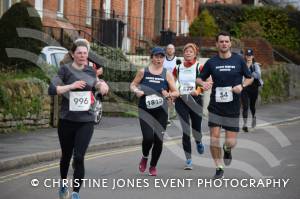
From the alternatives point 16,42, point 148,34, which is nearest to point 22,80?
point 16,42

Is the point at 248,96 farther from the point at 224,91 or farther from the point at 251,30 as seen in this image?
the point at 251,30

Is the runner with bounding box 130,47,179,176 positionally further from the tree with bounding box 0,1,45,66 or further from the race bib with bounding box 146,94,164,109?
the tree with bounding box 0,1,45,66

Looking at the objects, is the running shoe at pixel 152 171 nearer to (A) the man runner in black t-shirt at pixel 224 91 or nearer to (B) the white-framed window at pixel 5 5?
(A) the man runner in black t-shirt at pixel 224 91

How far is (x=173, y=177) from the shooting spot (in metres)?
11.8

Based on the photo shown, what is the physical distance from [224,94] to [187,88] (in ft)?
6.06

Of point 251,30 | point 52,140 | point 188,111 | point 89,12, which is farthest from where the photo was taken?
point 251,30

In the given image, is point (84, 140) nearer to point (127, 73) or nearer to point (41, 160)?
point (41, 160)

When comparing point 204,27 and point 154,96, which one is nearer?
point 154,96

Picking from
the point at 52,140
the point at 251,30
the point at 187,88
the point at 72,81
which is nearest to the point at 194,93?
the point at 187,88

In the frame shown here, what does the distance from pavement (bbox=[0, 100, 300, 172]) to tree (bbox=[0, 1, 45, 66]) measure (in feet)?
8.41

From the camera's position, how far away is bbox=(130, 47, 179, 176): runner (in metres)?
11.7

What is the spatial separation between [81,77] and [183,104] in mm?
3884

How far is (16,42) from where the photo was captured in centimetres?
1992

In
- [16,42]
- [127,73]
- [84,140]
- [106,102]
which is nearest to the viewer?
[84,140]
